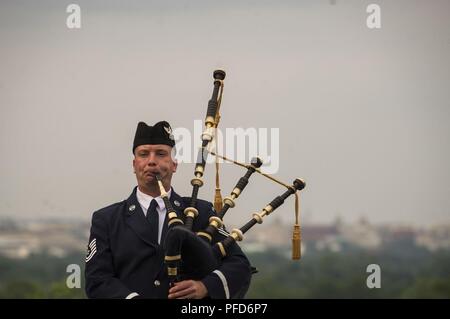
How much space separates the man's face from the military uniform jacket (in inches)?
6.3

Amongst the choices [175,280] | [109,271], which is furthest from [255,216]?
[109,271]

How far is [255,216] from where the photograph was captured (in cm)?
423

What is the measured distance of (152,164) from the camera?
4160 millimetres

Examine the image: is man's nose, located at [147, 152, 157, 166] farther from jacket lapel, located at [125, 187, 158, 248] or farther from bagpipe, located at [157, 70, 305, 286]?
jacket lapel, located at [125, 187, 158, 248]

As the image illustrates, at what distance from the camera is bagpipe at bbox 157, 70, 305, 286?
12.5 feet

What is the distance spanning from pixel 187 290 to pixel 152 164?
699 millimetres

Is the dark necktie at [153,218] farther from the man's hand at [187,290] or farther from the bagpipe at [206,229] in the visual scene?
the man's hand at [187,290]

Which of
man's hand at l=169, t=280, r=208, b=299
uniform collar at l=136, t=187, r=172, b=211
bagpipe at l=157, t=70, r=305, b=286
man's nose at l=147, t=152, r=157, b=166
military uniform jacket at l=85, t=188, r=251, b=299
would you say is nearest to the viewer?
bagpipe at l=157, t=70, r=305, b=286

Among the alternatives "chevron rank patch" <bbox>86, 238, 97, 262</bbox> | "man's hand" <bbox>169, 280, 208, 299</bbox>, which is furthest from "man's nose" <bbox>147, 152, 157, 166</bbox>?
"man's hand" <bbox>169, 280, 208, 299</bbox>

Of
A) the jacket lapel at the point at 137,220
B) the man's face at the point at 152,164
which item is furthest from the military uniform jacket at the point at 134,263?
the man's face at the point at 152,164

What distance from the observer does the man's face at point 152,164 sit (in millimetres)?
4168

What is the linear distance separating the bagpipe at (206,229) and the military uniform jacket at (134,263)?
8 cm

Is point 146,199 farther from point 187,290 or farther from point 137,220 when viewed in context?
point 187,290
